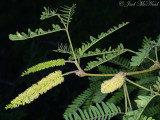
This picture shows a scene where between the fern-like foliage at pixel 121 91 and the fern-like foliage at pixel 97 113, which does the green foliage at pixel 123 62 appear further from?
the fern-like foliage at pixel 97 113

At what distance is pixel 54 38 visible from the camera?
2.39 m

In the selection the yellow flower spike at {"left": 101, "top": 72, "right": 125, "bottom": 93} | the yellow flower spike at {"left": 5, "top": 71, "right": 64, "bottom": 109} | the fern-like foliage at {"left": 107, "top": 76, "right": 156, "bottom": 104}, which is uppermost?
the yellow flower spike at {"left": 5, "top": 71, "right": 64, "bottom": 109}

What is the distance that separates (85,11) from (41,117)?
1.71 metres

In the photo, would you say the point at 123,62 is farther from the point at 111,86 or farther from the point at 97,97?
the point at 111,86

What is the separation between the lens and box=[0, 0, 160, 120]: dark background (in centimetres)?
159

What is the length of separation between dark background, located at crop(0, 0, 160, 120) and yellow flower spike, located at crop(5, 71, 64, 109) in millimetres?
557

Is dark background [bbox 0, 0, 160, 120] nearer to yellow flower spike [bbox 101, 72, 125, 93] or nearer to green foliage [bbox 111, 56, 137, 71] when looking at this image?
green foliage [bbox 111, 56, 137, 71]

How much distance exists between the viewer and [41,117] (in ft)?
9.01

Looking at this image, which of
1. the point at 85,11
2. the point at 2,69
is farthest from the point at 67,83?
the point at 2,69

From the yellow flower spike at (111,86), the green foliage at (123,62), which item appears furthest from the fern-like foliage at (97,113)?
the green foliage at (123,62)

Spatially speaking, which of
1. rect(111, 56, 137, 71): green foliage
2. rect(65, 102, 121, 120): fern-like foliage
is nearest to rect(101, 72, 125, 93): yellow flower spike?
rect(65, 102, 121, 120): fern-like foliage

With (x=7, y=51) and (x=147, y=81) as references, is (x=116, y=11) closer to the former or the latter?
(x=147, y=81)

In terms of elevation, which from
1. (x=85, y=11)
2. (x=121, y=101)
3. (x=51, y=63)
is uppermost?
(x=85, y=11)

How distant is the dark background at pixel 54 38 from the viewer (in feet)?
5.23
